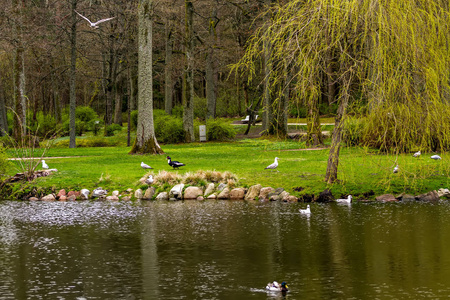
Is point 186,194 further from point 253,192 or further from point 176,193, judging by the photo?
point 253,192

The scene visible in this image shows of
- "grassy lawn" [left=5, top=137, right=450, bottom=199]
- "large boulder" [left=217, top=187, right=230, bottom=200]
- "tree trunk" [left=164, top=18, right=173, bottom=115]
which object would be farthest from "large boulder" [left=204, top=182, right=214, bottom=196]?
"tree trunk" [left=164, top=18, right=173, bottom=115]

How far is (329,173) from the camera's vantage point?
19828mm

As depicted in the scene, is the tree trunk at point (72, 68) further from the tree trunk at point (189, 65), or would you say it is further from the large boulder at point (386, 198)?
the large boulder at point (386, 198)

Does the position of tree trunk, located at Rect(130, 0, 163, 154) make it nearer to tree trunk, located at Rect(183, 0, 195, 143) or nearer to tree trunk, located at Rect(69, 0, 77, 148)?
tree trunk, located at Rect(183, 0, 195, 143)

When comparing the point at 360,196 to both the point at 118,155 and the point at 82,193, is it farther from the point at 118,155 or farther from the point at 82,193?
the point at 118,155

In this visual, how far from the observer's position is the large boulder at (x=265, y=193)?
1966 centimetres

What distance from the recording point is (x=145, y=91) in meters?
31.0

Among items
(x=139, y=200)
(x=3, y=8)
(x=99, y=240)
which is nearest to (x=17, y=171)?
(x=139, y=200)

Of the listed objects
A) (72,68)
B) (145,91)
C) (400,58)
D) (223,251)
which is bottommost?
(223,251)

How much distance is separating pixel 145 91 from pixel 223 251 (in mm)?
19659

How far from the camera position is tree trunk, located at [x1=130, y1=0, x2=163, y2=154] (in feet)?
100

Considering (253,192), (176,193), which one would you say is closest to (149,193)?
(176,193)

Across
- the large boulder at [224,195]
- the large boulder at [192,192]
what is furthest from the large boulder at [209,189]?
the large boulder at [224,195]

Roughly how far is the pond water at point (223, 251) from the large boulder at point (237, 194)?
1.00m
